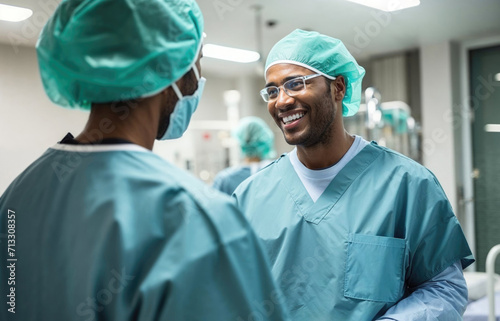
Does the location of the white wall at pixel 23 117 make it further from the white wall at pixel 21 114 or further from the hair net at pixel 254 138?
the hair net at pixel 254 138

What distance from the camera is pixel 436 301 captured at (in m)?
1.10

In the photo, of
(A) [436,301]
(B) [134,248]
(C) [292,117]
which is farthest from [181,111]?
(A) [436,301]

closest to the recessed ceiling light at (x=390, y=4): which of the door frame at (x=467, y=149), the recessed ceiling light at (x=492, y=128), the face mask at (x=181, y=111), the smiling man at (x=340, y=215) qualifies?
the door frame at (x=467, y=149)

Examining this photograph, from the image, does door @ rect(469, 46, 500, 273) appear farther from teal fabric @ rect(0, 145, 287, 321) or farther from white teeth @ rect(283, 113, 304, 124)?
Result: teal fabric @ rect(0, 145, 287, 321)

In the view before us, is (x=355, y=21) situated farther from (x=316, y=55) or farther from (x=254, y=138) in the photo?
(x=316, y=55)

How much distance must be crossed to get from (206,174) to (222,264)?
4195 mm

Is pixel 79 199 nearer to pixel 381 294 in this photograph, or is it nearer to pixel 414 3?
pixel 381 294

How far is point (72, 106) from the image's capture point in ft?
2.87

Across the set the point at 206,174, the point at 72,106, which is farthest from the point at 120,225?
the point at 206,174

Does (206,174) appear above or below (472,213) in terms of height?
above

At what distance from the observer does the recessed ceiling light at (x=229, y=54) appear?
12.9 ft

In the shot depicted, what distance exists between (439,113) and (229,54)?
80.9 inches

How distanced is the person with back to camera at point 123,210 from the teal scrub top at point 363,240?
0.45 metres

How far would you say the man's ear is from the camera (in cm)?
140
